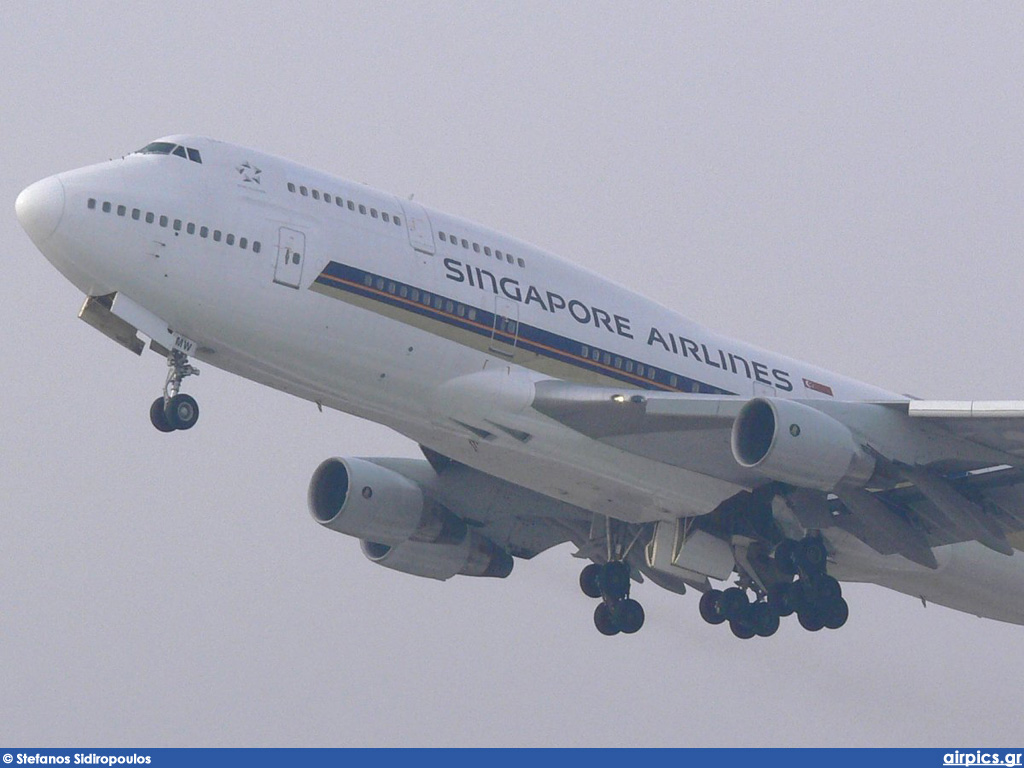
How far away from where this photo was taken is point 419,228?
Answer: 35.0 m

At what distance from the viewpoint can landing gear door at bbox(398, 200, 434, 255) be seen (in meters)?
34.8

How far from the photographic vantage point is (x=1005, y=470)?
36.3m

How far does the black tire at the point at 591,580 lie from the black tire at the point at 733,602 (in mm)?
2895

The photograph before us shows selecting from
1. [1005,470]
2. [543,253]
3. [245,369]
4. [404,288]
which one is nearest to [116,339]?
[245,369]

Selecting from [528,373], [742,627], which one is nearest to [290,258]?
[528,373]

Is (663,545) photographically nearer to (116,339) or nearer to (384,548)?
(384,548)

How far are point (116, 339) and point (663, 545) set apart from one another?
12199 mm

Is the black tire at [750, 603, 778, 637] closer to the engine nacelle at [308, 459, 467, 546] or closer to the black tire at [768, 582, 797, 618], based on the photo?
the black tire at [768, 582, 797, 618]

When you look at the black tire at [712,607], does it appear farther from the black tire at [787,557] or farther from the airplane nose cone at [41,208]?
the airplane nose cone at [41,208]

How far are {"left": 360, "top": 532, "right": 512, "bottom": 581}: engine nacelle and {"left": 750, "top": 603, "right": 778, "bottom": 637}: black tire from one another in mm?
6003

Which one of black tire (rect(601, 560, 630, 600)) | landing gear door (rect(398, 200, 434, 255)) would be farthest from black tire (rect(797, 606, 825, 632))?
landing gear door (rect(398, 200, 434, 255))

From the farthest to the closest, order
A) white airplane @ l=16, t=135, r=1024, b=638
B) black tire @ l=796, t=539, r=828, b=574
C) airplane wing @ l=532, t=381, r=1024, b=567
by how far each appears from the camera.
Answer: black tire @ l=796, t=539, r=828, b=574 < airplane wing @ l=532, t=381, r=1024, b=567 < white airplane @ l=16, t=135, r=1024, b=638

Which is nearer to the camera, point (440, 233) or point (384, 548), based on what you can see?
point (440, 233)

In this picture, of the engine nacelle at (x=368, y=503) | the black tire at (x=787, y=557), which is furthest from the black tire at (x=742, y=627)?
the engine nacelle at (x=368, y=503)
